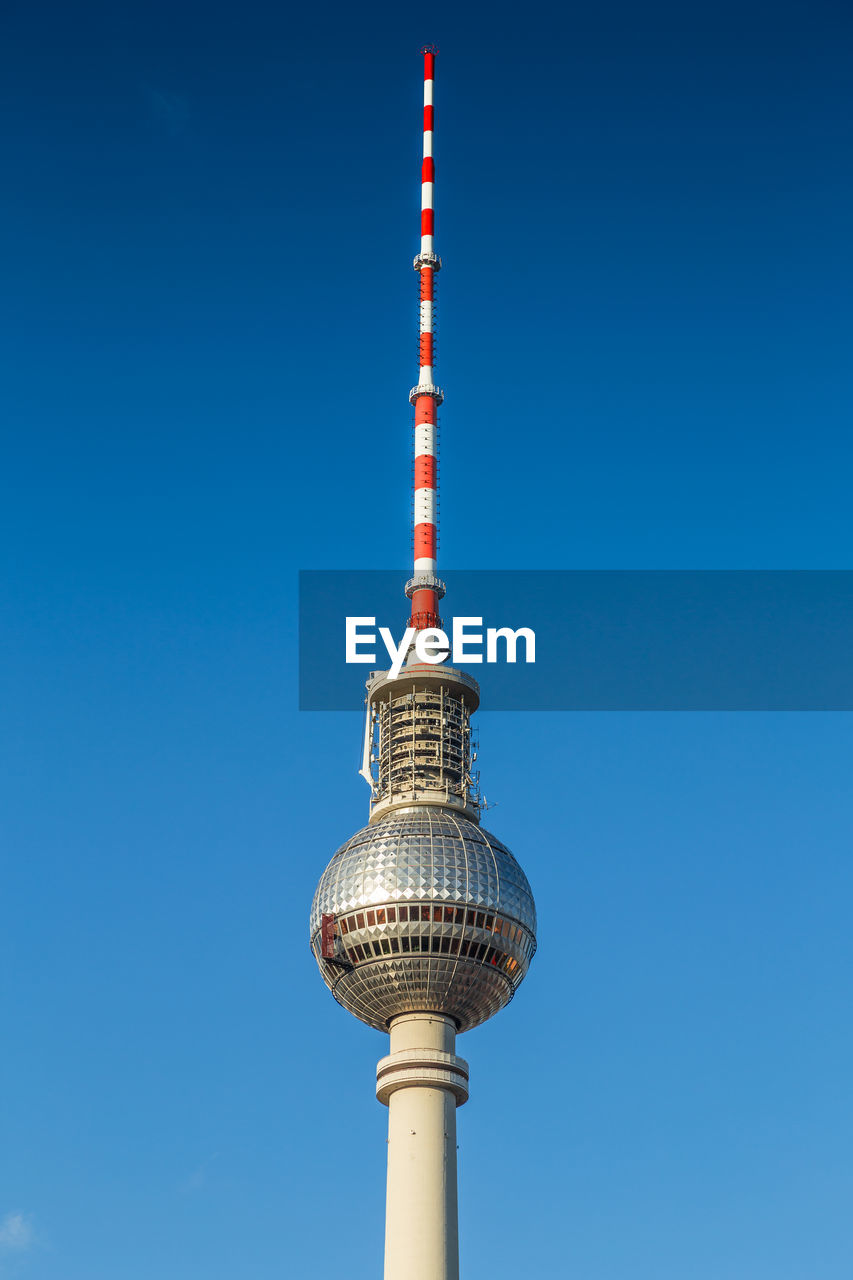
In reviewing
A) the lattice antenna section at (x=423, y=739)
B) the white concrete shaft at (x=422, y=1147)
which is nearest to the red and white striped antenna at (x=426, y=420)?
the lattice antenna section at (x=423, y=739)

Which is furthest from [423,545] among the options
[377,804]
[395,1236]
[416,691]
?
[395,1236]

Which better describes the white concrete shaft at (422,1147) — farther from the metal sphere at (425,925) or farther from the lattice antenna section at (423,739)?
the lattice antenna section at (423,739)

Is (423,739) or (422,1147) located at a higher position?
(423,739)

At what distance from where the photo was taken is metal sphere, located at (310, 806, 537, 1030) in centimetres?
12150

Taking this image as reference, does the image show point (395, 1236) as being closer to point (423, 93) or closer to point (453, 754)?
point (453, 754)

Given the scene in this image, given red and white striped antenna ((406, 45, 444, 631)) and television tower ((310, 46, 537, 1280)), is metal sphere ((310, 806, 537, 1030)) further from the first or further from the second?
red and white striped antenna ((406, 45, 444, 631))

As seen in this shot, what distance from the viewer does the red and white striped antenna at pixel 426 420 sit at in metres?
142

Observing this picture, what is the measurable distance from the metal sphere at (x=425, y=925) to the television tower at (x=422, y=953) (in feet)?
0.33

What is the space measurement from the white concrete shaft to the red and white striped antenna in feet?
118

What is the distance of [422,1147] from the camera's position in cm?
11712

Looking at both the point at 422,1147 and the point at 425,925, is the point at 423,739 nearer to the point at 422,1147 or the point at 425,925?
the point at 425,925

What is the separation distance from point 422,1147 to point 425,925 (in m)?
15.6

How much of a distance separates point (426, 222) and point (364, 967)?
72.3 metres

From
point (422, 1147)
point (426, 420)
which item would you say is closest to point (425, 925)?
point (422, 1147)
